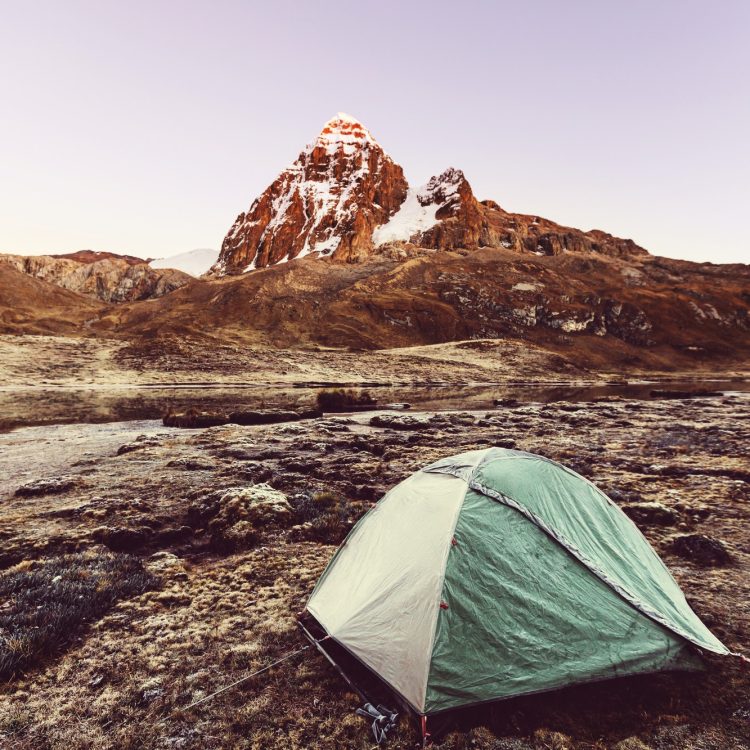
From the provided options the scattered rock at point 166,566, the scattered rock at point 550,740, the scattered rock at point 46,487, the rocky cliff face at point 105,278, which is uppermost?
the rocky cliff face at point 105,278

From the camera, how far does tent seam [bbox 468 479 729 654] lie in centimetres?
507

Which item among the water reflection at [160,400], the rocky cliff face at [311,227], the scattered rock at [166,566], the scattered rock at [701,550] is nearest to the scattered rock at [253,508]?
the scattered rock at [166,566]

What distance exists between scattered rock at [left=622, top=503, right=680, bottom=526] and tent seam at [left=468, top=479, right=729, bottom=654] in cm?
495

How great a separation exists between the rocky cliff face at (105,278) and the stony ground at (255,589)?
572 ft

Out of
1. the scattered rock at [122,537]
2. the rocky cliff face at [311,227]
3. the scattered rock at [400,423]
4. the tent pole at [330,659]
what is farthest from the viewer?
the rocky cliff face at [311,227]

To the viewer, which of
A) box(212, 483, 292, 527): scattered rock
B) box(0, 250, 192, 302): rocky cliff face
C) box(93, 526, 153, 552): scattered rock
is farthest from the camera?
box(0, 250, 192, 302): rocky cliff face

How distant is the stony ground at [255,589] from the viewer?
438 centimetres

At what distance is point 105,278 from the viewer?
17375cm

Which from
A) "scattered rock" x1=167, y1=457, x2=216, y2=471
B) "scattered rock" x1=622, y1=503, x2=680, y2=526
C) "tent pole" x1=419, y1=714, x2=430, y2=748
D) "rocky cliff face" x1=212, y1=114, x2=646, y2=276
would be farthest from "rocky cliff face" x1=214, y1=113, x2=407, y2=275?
"tent pole" x1=419, y1=714, x2=430, y2=748

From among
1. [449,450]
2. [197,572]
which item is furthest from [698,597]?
[449,450]

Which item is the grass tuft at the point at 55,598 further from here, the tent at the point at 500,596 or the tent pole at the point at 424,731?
the tent pole at the point at 424,731

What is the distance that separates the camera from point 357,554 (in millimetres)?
6359

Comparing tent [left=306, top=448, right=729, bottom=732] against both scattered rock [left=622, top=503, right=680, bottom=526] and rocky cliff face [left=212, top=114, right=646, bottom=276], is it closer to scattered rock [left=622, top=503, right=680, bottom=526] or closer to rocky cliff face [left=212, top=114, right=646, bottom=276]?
scattered rock [left=622, top=503, right=680, bottom=526]

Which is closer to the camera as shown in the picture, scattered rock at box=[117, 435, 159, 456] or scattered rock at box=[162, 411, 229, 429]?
scattered rock at box=[117, 435, 159, 456]
